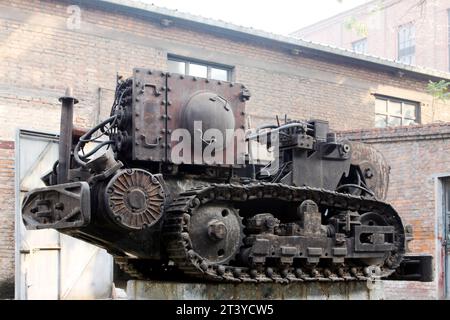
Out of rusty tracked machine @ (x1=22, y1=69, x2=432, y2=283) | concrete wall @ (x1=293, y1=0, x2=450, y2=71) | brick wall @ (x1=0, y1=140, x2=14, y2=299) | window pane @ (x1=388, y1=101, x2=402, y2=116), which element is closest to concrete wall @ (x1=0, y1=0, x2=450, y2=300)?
brick wall @ (x1=0, y1=140, x2=14, y2=299)

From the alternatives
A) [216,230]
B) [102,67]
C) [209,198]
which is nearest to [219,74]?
[102,67]

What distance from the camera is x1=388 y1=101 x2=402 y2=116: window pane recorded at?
62.3 feet

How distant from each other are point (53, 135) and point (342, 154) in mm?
5521

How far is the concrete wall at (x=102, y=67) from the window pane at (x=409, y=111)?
223 cm

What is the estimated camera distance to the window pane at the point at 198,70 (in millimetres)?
14984

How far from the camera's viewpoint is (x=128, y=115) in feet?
23.6

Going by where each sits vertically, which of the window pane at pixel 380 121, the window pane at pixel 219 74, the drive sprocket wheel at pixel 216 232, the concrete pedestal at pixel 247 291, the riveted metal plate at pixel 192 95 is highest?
the window pane at pixel 219 74

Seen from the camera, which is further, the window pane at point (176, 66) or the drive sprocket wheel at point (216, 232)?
the window pane at point (176, 66)

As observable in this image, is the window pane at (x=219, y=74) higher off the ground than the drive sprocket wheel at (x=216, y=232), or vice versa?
the window pane at (x=219, y=74)

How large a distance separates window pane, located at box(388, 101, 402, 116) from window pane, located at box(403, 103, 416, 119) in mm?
174

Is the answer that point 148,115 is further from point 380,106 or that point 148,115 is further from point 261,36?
point 380,106

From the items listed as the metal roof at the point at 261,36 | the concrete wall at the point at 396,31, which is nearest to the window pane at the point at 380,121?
the metal roof at the point at 261,36

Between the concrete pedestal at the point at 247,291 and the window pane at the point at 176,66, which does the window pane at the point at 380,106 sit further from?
the concrete pedestal at the point at 247,291

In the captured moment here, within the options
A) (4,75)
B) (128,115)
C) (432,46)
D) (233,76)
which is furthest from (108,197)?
(432,46)
